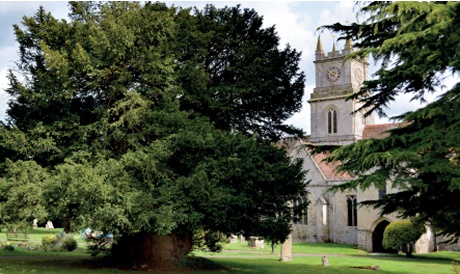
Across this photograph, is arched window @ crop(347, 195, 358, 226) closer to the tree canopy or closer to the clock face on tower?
the clock face on tower

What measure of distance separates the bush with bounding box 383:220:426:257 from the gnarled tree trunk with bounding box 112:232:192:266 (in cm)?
1939

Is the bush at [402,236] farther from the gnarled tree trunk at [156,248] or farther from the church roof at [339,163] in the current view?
the gnarled tree trunk at [156,248]

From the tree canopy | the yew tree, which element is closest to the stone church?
the yew tree

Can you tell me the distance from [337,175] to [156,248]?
3555 cm

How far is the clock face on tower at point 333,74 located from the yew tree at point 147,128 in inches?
1553

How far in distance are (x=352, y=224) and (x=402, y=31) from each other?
37615 millimetres

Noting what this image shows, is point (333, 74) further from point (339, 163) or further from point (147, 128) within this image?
point (147, 128)

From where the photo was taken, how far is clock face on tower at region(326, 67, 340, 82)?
2373 inches

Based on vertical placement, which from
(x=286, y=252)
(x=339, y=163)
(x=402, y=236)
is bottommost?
(x=286, y=252)

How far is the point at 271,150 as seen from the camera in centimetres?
2077

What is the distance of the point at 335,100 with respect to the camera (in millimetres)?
60344

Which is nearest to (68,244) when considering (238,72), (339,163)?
(238,72)

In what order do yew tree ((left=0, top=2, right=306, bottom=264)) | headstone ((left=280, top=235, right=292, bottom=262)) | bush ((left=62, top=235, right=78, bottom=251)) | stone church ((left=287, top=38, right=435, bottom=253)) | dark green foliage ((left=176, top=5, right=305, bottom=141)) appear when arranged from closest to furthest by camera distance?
yew tree ((left=0, top=2, right=306, bottom=264)) → dark green foliage ((left=176, top=5, right=305, bottom=141)) → headstone ((left=280, top=235, right=292, bottom=262)) → bush ((left=62, top=235, right=78, bottom=251)) → stone church ((left=287, top=38, right=435, bottom=253))

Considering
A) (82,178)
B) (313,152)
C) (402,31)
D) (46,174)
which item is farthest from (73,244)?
(402,31)
